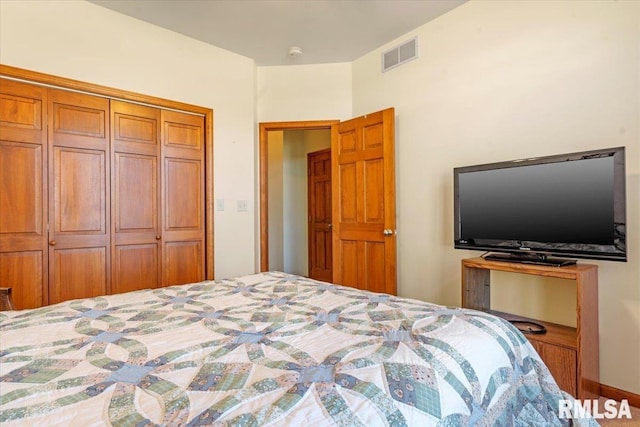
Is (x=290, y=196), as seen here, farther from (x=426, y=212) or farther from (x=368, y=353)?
(x=368, y=353)

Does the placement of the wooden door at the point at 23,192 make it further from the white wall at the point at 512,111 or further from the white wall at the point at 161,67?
the white wall at the point at 512,111

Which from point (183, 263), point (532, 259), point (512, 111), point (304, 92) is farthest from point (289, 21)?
point (532, 259)

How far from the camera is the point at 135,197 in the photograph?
3020 mm

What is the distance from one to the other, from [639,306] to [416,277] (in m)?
1.56

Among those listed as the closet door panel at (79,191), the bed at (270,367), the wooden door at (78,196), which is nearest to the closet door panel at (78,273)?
the wooden door at (78,196)

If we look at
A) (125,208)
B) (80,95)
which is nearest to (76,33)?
(80,95)

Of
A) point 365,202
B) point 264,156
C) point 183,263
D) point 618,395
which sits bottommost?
point 618,395

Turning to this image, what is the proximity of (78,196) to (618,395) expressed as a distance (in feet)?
12.7

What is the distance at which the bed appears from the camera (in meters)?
0.75

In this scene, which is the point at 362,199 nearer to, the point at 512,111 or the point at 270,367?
the point at 512,111

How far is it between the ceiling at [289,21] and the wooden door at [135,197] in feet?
2.64

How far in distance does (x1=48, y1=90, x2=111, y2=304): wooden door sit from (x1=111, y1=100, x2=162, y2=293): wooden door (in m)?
0.07

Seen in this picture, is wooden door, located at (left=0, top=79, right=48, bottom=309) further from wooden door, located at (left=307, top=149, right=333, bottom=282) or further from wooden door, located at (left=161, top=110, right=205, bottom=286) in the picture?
wooden door, located at (left=307, top=149, right=333, bottom=282)

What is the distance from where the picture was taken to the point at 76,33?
8.86 feet
